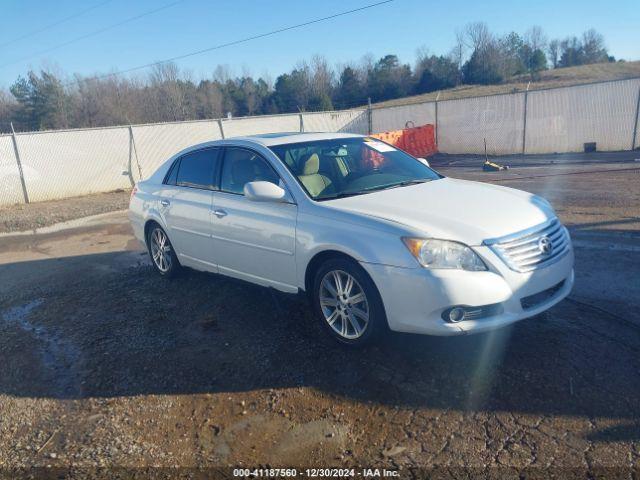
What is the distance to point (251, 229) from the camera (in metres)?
4.61

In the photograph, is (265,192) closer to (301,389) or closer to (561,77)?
(301,389)

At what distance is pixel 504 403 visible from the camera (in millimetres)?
3141

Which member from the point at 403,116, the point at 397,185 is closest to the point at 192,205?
the point at 397,185

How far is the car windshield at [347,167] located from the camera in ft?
14.6

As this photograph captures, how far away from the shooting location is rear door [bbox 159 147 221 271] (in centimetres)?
524

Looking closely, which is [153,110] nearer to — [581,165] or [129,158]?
[129,158]

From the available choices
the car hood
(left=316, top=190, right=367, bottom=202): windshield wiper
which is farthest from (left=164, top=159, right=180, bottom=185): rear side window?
the car hood

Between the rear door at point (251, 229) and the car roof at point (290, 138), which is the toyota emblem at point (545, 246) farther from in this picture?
the car roof at point (290, 138)

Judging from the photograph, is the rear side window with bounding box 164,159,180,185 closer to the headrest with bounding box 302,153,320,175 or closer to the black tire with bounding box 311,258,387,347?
the headrest with bounding box 302,153,320,175

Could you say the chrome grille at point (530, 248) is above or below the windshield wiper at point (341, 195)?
below

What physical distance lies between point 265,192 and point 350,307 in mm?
1192

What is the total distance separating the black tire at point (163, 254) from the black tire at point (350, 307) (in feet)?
7.83

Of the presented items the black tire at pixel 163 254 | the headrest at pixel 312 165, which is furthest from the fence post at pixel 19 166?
the headrest at pixel 312 165

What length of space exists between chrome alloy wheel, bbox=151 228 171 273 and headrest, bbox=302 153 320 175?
2.20 m
